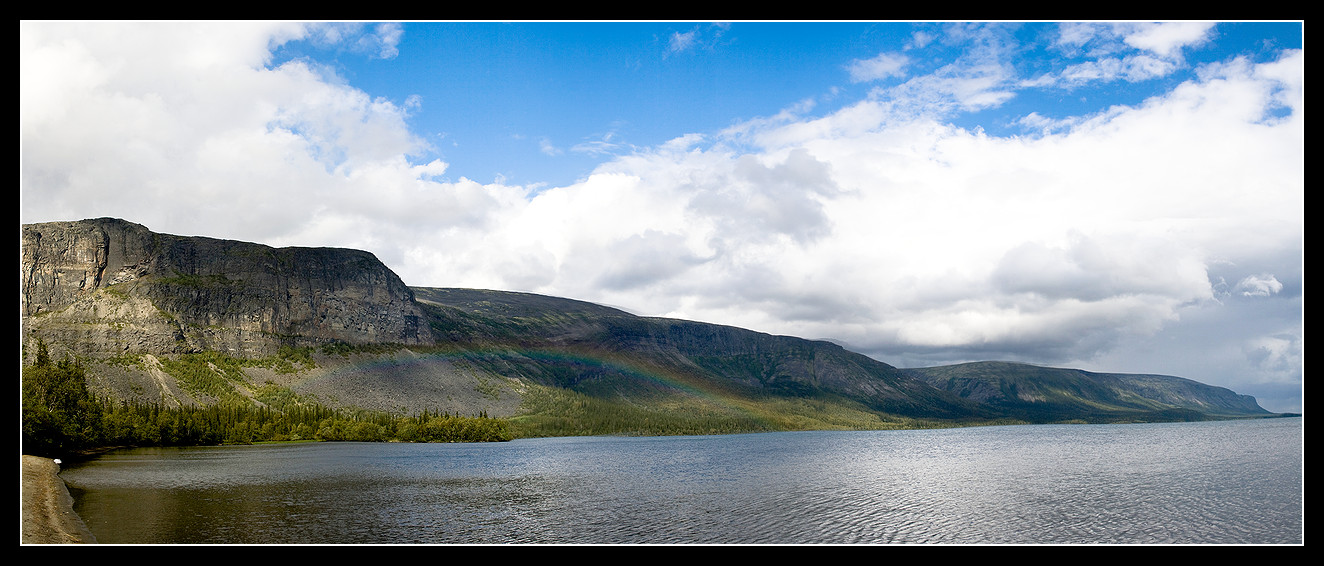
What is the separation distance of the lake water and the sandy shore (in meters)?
1.31

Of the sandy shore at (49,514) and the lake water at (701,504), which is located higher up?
the sandy shore at (49,514)

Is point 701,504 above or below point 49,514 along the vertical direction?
below

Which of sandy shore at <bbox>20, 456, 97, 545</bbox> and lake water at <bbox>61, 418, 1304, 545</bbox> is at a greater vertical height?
sandy shore at <bbox>20, 456, 97, 545</bbox>

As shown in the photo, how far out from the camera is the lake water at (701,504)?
47.7 meters

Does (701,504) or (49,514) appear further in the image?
(701,504)

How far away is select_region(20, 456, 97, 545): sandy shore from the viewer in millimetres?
38875

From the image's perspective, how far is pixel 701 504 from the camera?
210ft

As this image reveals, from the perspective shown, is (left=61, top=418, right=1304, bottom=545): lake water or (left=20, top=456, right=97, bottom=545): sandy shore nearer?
(left=20, top=456, right=97, bottom=545): sandy shore

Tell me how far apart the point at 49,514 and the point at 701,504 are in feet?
145

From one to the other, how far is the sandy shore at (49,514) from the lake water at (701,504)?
4.29 ft

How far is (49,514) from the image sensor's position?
46562 millimetres

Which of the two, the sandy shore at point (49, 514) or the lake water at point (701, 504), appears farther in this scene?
the lake water at point (701, 504)
